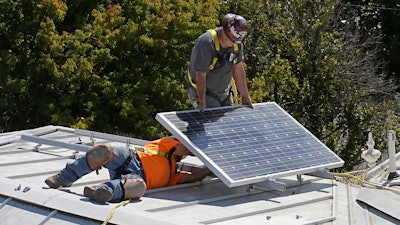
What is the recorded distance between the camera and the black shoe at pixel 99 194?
766 centimetres

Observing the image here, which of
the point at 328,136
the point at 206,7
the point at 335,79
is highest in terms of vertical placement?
the point at 206,7

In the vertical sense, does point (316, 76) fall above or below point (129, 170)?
below

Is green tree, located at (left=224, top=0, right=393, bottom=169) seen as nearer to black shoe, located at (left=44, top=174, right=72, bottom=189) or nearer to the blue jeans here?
the blue jeans

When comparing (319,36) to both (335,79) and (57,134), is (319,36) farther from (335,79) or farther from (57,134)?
(57,134)

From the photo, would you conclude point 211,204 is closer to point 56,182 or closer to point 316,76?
point 56,182

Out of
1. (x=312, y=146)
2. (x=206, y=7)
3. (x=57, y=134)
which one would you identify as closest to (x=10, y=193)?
(x=312, y=146)

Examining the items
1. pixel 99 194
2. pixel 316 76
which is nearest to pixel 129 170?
pixel 99 194

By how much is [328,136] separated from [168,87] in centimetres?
433

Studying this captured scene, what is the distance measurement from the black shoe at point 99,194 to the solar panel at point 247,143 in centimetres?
117

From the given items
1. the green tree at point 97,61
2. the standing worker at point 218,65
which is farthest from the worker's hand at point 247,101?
the green tree at point 97,61

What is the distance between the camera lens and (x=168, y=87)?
1925 cm

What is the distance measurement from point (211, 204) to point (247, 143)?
44.1 inches

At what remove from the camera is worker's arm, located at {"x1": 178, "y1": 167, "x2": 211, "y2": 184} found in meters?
8.89

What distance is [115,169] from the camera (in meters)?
8.34
